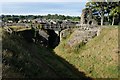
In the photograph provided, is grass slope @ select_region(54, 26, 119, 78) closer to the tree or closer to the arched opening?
the arched opening

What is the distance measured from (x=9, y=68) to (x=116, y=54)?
67.3 feet

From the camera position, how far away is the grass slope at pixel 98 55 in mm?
31742

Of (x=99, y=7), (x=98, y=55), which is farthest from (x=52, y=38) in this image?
(x=98, y=55)

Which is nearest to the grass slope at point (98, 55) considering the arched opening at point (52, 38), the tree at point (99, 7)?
the arched opening at point (52, 38)

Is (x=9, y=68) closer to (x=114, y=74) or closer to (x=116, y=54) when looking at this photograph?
(x=114, y=74)

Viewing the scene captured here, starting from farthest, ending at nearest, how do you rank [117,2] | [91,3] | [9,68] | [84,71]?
1. [91,3]
2. [117,2]
3. [84,71]
4. [9,68]

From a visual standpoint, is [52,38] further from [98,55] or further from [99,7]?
[98,55]

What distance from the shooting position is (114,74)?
30312 mm

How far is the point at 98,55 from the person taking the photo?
118 ft

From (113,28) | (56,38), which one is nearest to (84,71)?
(113,28)

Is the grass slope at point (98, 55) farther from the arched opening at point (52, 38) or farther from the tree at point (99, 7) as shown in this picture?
the tree at point (99, 7)

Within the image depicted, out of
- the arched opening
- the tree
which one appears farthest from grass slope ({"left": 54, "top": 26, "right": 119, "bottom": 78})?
the tree

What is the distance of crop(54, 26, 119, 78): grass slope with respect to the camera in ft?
104

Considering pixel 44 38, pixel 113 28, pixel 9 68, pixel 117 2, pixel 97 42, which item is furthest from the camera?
pixel 117 2
